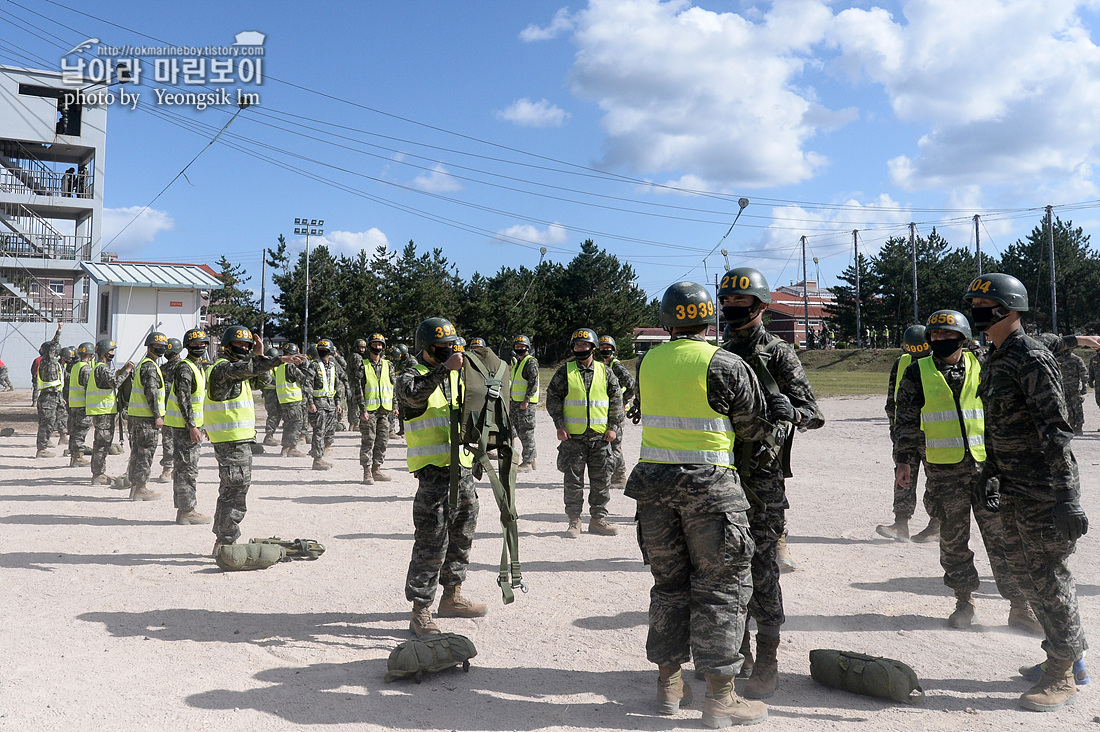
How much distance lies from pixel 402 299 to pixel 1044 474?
51.6 m

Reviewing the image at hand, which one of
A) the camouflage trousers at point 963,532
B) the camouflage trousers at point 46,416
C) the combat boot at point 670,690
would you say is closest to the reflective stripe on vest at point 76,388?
the camouflage trousers at point 46,416

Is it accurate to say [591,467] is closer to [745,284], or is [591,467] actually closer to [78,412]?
[745,284]

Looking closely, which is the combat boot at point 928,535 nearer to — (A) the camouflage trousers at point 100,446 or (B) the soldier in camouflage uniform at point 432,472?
(B) the soldier in camouflage uniform at point 432,472

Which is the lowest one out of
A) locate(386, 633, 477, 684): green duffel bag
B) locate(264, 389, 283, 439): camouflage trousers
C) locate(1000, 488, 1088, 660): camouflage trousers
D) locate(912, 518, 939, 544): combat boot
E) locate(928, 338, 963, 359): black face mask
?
locate(386, 633, 477, 684): green duffel bag

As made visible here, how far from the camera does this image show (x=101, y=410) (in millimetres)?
13070

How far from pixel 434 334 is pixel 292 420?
1158 centimetres

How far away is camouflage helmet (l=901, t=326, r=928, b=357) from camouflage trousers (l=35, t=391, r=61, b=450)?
16812 millimetres

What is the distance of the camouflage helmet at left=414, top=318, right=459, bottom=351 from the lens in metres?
5.47

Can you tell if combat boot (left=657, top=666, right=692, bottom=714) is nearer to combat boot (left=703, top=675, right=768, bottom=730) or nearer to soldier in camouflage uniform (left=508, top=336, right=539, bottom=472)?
combat boot (left=703, top=675, right=768, bottom=730)

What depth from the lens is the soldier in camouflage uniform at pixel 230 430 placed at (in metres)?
7.49

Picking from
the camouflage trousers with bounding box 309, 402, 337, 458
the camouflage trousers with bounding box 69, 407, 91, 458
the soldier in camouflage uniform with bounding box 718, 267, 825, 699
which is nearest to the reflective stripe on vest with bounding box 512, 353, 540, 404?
the camouflage trousers with bounding box 309, 402, 337, 458

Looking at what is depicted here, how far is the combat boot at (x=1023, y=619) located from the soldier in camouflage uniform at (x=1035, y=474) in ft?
3.59

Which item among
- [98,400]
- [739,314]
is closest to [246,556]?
[739,314]

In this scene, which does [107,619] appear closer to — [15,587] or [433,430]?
[15,587]
